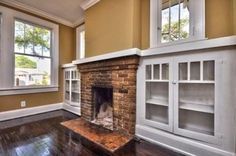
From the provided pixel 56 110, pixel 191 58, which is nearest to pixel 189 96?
pixel 191 58

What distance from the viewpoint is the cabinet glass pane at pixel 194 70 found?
1868mm

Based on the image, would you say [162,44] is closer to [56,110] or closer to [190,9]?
[190,9]

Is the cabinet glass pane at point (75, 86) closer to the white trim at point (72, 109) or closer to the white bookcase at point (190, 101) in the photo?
the white trim at point (72, 109)

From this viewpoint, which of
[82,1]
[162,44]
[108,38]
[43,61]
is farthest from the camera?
[43,61]

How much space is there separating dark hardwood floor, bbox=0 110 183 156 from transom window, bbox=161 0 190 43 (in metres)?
1.77

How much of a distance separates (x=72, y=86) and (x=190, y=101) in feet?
10.8

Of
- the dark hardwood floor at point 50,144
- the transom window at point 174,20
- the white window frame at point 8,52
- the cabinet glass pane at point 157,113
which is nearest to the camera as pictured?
the dark hardwood floor at point 50,144

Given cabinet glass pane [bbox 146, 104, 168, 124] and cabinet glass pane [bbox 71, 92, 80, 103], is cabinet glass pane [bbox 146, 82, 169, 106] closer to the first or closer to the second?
cabinet glass pane [bbox 146, 104, 168, 124]

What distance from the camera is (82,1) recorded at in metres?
3.44

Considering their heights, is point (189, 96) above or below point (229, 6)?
below

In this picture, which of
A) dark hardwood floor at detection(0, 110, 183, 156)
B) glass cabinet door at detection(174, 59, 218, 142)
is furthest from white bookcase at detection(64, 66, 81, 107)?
glass cabinet door at detection(174, 59, 218, 142)

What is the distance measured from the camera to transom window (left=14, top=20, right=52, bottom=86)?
362 cm

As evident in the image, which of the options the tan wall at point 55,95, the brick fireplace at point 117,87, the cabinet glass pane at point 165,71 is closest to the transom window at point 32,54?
the tan wall at point 55,95

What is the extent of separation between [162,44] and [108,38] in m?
1.18
